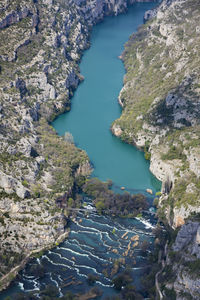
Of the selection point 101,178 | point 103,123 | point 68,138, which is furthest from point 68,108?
point 101,178

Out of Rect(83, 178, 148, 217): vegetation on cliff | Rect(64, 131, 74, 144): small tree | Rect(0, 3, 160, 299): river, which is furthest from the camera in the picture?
Rect(64, 131, 74, 144): small tree

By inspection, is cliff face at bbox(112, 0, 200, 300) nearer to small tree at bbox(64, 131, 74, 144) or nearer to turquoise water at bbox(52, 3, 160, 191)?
turquoise water at bbox(52, 3, 160, 191)

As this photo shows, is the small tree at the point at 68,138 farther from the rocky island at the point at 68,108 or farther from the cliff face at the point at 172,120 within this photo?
the cliff face at the point at 172,120

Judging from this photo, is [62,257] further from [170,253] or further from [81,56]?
[81,56]

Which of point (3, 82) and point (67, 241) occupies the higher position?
point (3, 82)

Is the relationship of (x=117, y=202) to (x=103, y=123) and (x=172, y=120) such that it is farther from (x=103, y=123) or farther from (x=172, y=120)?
(x=103, y=123)

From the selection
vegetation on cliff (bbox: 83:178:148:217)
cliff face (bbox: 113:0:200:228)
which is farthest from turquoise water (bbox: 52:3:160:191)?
vegetation on cliff (bbox: 83:178:148:217)

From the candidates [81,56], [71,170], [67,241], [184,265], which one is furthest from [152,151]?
[81,56]
